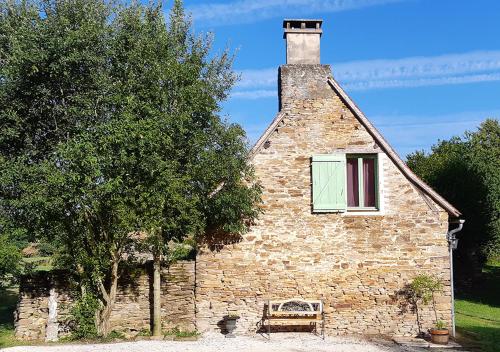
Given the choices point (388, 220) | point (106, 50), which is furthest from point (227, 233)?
point (106, 50)

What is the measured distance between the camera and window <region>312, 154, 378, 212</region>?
45.5 ft

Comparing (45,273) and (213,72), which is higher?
(213,72)

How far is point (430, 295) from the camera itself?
1339 centimetres

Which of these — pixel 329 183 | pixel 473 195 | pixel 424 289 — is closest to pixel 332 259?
pixel 329 183

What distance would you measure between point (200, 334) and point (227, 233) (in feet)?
9.29

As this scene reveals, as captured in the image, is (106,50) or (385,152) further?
(385,152)

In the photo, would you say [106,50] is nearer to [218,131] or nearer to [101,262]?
[218,131]

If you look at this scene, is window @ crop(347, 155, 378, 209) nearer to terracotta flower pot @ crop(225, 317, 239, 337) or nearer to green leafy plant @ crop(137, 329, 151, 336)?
terracotta flower pot @ crop(225, 317, 239, 337)

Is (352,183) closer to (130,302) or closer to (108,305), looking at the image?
(130,302)

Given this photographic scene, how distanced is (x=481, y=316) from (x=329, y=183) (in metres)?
9.71

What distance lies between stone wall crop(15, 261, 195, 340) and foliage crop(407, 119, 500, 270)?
17.1m

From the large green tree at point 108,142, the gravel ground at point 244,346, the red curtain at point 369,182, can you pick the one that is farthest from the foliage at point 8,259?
the red curtain at point 369,182

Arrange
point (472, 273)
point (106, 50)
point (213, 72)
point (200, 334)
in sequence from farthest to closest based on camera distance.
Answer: point (472, 273), point (213, 72), point (200, 334), point (106, 50)

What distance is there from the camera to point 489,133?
40969 millimetres
